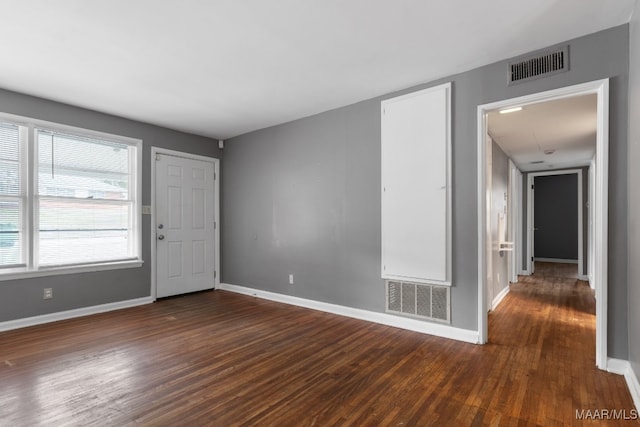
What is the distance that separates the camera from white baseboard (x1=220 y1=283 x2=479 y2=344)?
10.4ft

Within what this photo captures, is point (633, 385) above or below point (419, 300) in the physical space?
below

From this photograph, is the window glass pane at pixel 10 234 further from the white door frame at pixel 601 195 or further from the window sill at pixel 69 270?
the white door frame at pixel 601 195

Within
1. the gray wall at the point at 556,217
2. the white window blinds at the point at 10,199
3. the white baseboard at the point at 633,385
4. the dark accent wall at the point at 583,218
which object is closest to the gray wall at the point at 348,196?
the white baseboard at the point at 633,385

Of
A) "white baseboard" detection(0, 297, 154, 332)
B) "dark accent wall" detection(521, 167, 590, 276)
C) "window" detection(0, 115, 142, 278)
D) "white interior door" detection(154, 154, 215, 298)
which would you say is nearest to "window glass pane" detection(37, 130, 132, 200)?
"window" detection(0, 115, 142, 278)

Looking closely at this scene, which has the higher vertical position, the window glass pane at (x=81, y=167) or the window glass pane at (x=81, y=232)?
the window glass pane at (x=81, y=167)

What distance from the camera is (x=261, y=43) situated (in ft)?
8.78

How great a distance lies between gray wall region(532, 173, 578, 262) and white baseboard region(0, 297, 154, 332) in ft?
33.8

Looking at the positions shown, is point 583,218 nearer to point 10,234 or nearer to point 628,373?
point 628,373

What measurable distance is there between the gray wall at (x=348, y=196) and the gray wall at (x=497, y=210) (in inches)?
50.7

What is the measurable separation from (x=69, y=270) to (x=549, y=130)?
21.0 ft

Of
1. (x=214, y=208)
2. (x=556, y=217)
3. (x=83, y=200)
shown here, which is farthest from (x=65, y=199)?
(x=556, y=217)

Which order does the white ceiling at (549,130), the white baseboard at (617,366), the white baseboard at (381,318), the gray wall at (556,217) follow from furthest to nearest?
1. the gray wall at (556,217)
2. the white ceiling at (549,130)
3. the white baseboard at (381,318)
4. the white baseboard at (617,366)

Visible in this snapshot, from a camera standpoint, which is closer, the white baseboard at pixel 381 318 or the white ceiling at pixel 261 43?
the white ceiling at pixel 261 43

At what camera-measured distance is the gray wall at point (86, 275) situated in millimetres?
3594
